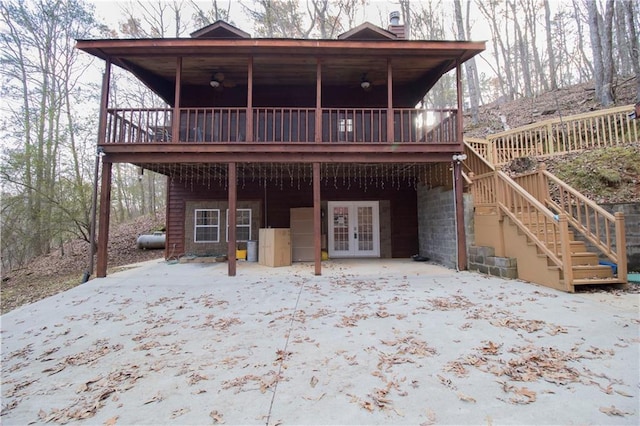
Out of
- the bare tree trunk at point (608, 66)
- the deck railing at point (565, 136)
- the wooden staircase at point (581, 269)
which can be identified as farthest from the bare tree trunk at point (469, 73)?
the wooden staircase at point (581, 269)

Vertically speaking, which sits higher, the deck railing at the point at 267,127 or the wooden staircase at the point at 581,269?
the deck railing at the point at 267,127

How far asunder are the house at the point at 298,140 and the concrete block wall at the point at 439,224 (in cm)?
6

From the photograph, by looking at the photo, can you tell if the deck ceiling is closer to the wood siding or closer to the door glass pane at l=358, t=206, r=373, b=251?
the wood siding

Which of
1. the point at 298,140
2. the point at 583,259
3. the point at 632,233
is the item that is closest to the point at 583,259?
the point at 583,259

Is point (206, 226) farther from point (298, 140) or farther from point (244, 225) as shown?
point (298, 140)

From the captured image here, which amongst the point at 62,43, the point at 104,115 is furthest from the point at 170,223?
the point at 62,43

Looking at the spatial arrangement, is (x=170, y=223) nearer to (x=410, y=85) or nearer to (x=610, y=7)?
(x=410, y=85)

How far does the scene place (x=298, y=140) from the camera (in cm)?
718

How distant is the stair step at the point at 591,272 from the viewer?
195 inches

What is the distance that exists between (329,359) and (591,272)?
5.08 meters

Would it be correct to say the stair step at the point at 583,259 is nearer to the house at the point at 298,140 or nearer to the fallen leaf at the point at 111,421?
the house at the point at 298,140

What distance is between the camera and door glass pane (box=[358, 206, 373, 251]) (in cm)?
1045

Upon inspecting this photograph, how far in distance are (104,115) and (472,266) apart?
9.59 m

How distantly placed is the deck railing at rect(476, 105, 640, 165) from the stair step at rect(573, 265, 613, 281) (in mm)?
5554
